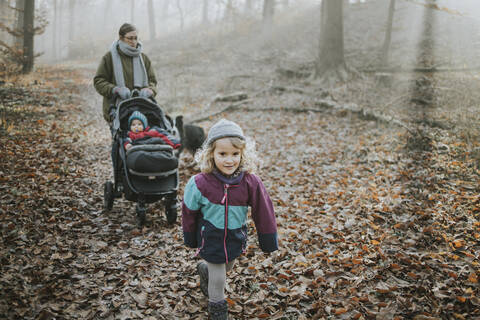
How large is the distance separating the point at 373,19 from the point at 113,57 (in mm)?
16649

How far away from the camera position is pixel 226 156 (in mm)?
2791

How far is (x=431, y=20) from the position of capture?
1532 cm

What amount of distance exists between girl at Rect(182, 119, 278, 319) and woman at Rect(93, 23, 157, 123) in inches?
112

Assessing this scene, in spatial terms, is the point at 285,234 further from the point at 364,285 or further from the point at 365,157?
the point at 365,157

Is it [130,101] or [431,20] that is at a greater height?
[431,20]

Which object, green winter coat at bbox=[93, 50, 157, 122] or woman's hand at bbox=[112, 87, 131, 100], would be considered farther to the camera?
green winter coat at bbox=[93, 50, 157, 122]

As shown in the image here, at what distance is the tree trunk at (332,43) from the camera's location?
1210 centimetres

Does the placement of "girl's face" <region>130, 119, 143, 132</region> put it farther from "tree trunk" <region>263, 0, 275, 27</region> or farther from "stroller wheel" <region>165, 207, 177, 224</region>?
"tree trunk" <region>263, 0, 275, 27</region>

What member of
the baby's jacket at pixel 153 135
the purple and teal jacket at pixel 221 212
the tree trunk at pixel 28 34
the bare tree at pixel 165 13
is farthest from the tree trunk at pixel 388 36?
the bare tree at pixel 165 13

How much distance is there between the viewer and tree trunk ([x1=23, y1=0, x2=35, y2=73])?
38.0 ft

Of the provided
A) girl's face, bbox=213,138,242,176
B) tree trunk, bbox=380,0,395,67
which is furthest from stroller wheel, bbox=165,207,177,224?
tree trunk, bbox=380,0,395,67

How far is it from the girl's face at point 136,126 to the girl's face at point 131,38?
1372mm

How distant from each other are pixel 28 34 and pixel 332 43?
37.7ft

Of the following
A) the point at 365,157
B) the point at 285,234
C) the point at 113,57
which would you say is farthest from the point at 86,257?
the point at 365,157
